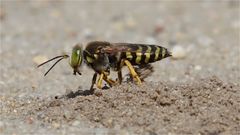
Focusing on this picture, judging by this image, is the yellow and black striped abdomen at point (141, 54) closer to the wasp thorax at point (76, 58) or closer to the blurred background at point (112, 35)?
the wasp thorax at point (76, 58)

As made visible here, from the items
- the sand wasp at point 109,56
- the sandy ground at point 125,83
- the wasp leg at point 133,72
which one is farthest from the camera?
the sand wasp at point 109,56

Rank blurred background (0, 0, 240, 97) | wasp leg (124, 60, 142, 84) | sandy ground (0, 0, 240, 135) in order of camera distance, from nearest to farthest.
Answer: sandy ground (0, 0, 240, 135), wasp leg (124, 60, 142, 84), blurred background (0, 0, 240, 97)

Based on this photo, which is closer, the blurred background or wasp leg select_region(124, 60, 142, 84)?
wasp leg select_region(124, 60, 142, 84)

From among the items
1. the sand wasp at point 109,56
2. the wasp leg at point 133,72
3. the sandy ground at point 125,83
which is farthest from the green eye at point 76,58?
the wasp leg at point 133,72

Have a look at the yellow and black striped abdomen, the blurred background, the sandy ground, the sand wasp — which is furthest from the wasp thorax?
the blurred background

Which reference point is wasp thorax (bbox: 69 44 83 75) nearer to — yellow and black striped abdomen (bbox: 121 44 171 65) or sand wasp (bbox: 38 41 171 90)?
sand wasp (bbox: 38 41 171 90)
